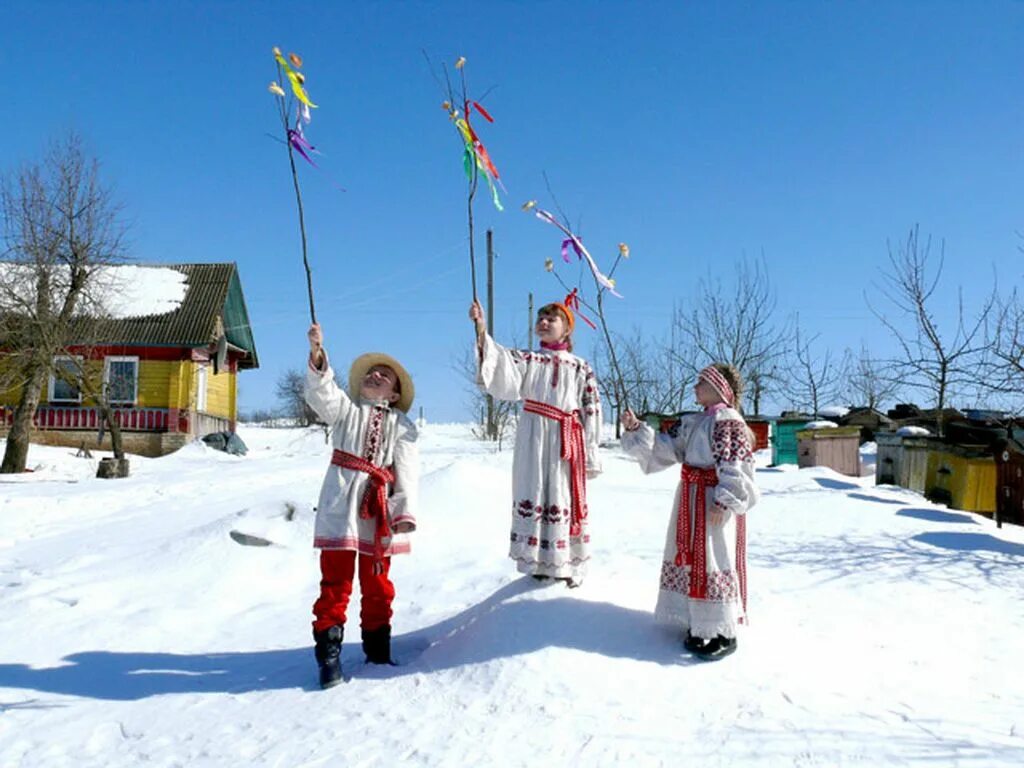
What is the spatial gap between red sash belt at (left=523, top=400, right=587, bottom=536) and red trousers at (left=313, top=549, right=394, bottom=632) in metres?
1.09

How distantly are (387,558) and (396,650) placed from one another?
0.67m

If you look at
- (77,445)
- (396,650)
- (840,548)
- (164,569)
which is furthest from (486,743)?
(77,445)

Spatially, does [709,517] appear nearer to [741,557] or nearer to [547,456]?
[741,557]

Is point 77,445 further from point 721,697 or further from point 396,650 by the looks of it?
point 721,697

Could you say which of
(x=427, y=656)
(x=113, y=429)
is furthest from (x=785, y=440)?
(x=427, y=656)

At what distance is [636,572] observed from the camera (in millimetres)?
6012

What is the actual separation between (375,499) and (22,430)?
15548 mm

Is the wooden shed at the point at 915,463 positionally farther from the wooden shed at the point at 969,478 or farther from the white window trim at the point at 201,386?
the white window trim at the point at 201,386

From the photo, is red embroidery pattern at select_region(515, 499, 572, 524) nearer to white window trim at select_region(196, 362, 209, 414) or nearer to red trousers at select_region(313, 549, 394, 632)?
red trousers at select_region(313, 549, 394, 632)

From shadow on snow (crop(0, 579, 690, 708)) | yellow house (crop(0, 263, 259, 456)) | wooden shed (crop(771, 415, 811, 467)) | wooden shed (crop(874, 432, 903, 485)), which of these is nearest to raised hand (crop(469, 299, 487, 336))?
shadow on snow (crop(0, 579, 690, 708))

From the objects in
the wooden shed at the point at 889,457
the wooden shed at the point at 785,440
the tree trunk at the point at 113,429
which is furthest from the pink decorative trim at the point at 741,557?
the tree trunk at the point at 113,429

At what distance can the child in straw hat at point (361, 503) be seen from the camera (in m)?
Answer: 4.00

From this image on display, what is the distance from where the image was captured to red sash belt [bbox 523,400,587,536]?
14.5ft

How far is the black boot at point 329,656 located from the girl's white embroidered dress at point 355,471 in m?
0.43
